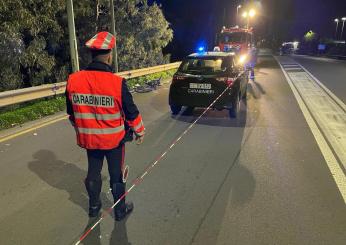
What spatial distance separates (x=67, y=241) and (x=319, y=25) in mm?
98333

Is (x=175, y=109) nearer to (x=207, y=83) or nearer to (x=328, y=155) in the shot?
(x=207, y=83)

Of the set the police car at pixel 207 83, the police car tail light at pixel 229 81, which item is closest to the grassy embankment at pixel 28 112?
the police car at pixel 207 83

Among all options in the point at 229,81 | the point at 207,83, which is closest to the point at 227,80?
the point at 229,81

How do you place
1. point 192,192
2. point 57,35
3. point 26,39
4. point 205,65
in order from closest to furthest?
point 192,192 < point 205,65 < point 26,39 < point 57,35

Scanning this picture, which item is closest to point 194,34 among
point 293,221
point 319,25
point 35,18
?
point 35,18

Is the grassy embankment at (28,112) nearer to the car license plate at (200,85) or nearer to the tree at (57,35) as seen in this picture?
the tree at (57,35)

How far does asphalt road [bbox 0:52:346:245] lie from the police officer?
67 centimetres

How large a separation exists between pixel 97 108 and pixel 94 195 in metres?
1.00

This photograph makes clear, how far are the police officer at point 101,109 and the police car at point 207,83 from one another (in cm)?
535

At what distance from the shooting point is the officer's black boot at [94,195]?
3.81 metres

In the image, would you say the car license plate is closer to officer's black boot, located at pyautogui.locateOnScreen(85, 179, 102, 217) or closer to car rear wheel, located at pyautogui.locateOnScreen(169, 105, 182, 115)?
car rear wheel, located at pyautogui.locateOnScreen(169, 105, 182, 115)

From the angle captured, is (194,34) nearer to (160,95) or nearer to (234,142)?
(160,95)

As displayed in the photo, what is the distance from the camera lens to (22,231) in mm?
3674

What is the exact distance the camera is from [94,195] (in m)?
3.86
